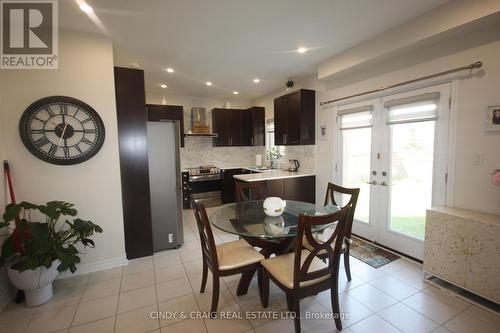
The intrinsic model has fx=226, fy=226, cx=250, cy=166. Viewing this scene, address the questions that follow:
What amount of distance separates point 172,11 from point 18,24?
1.53 meters

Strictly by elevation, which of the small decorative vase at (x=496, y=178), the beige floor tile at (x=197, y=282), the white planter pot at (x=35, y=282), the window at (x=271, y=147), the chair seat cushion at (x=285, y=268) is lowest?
the beige floor tile at (x=197, y=282)

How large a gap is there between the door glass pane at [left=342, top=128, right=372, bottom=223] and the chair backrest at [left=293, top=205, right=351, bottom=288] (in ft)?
6.42

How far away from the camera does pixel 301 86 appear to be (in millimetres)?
4402

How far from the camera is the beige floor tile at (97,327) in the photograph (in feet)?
5.81

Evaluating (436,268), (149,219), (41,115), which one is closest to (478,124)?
(436,268)

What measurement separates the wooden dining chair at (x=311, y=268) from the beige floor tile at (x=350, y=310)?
177 millimetres

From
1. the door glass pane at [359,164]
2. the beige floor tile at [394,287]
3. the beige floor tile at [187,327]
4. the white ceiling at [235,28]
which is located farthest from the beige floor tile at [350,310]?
the white ceiling at [235,28]

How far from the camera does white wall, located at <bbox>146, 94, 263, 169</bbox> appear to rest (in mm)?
5527

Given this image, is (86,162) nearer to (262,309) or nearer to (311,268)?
(262,309)

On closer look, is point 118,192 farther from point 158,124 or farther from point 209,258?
point 209,258

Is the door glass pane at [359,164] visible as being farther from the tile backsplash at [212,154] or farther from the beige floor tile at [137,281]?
the beige floor tile at [137,281]

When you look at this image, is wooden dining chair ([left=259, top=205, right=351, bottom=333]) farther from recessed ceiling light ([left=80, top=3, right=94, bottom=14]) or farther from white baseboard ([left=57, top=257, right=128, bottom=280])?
recessed ceiling light ([left=80, top=3, right=94, bottom=14])

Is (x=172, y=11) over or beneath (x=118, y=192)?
over

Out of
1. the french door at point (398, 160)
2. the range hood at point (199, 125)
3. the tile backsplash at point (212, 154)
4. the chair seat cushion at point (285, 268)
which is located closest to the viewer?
the chair seat cushion at point (285, 268)
